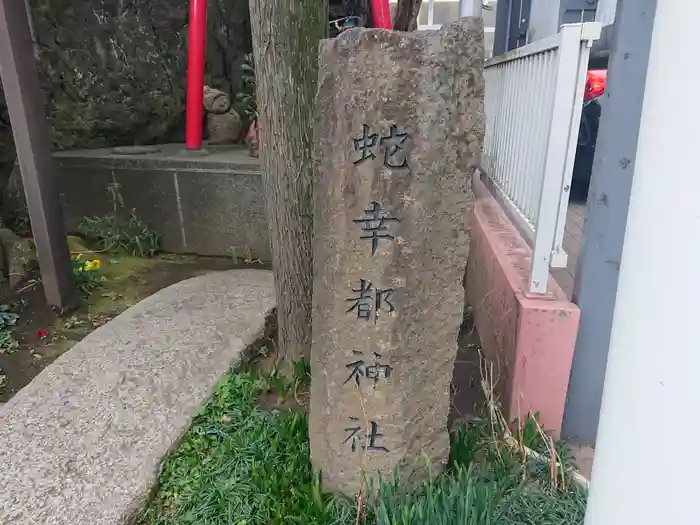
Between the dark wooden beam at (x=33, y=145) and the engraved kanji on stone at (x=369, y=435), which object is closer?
the engraved kanji on stone at (x=369, y=435)

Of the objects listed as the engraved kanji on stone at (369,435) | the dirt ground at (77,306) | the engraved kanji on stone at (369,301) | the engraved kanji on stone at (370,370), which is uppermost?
the engraved kanji on stone at (369,301)

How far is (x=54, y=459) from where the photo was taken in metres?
Result: 2.14

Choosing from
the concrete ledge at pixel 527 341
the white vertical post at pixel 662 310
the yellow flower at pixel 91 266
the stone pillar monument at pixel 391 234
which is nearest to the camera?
the white vertical post at pixel 662 310

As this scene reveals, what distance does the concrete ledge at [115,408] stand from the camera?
2000 millimetres

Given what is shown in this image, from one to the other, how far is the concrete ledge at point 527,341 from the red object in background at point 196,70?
323cm

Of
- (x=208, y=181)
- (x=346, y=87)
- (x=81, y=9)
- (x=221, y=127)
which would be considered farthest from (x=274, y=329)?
(x=81, y=9)

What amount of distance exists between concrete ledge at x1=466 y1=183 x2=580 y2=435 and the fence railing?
126 mm

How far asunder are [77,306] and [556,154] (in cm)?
320

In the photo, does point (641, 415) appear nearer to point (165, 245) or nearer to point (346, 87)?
point (346, 87)

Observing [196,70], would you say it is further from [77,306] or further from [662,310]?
[662,310]

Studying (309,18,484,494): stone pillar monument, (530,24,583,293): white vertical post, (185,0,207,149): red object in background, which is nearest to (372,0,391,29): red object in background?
(185,0,207,149): red object in background

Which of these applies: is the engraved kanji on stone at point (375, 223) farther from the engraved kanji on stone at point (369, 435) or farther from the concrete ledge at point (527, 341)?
the concrete ledge at point (527, 341)

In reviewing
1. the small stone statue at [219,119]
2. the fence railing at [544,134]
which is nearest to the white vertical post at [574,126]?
the fence railing at [544,134]

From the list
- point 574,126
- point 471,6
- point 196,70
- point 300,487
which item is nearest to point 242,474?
point 300,487
